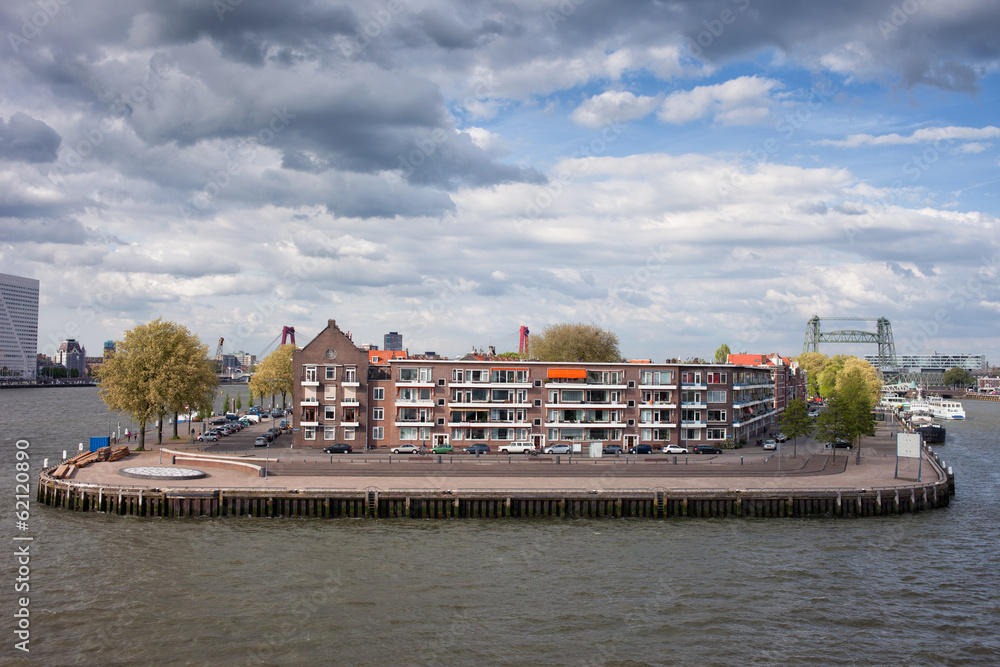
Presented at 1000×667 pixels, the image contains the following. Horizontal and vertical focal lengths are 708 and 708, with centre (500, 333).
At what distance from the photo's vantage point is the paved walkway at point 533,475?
2237 inches

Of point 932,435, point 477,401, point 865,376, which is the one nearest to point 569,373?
point 477,401

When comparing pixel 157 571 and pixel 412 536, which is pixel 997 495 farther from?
pixel 157 571

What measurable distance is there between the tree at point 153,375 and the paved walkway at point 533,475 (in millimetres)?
6543

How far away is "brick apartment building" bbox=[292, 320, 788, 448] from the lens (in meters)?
78.9

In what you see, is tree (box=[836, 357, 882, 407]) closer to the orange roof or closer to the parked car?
the parked car

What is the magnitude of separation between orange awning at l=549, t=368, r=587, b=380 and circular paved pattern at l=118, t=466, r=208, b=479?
127 ft

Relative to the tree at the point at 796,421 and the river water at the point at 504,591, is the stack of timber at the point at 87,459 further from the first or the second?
the tree at the point at 796,421

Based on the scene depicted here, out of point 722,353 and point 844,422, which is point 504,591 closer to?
point 844,422

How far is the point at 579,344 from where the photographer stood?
416 feet

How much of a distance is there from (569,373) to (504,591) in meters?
45.6

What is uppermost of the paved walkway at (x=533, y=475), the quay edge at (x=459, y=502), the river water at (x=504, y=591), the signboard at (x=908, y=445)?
the signboard at (x=908, y=445)

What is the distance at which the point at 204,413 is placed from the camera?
279ft

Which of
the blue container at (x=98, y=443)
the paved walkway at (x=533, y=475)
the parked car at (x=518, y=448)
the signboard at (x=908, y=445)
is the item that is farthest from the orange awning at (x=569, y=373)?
the blue container at (x=98, y=443)

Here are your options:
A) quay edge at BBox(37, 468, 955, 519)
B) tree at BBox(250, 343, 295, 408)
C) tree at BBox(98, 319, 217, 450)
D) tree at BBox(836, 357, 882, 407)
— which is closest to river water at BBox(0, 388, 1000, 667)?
quay edge at BBox(37, 468, 955, 519)
